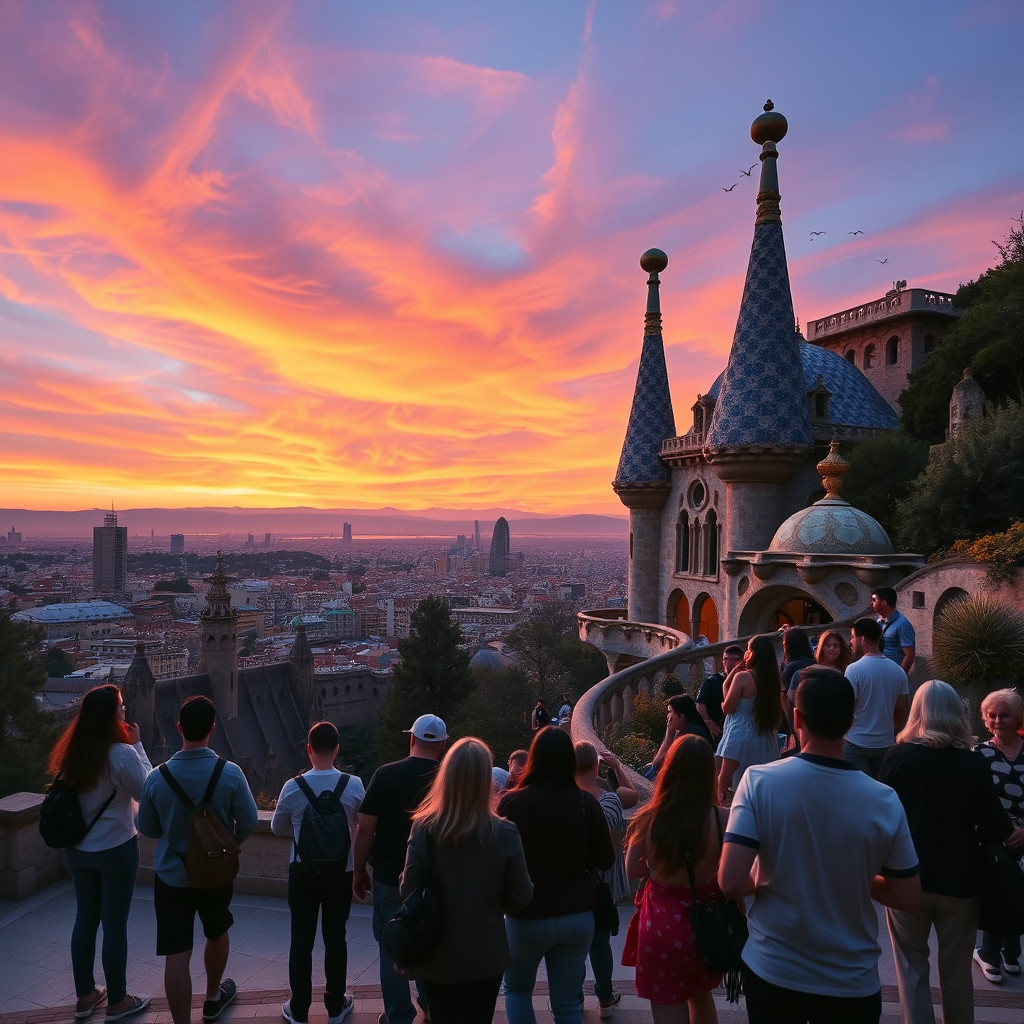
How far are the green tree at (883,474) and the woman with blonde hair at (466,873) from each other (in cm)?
1404

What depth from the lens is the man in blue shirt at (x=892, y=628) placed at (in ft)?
19.0

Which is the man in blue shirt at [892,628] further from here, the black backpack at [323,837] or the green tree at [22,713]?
the green tree at [22,713]

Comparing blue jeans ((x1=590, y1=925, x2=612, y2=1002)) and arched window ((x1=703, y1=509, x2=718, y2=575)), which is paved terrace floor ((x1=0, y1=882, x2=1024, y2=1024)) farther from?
arched window ((x1=703, y1=509, x2=718, y2=575))

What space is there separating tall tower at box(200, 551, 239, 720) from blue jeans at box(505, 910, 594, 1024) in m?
49.3

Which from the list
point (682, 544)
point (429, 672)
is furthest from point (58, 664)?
point (682, 544)

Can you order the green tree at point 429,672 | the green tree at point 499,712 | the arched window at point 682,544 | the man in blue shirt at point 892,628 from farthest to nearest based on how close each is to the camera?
the green tree at point 429,672 < the green tree at point 499,712 < the arched window at point 682,544 < the man in blue shirt at point 892,628

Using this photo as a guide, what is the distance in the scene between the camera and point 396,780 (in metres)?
3.29

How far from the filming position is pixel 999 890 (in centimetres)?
286

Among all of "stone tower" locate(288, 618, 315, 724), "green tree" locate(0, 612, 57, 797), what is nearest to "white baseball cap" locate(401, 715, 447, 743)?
"green tree" locate(0, 612, 57, 797)

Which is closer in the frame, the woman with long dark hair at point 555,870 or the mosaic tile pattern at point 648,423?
the woman with long dark hair at point 555,870

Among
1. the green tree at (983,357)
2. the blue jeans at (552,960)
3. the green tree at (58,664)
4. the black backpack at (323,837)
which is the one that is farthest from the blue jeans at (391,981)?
the green tree at (58,664)

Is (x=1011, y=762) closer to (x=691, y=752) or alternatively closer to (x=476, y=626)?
(x=691, y=752)

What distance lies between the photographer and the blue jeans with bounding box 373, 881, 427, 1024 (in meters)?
3.31

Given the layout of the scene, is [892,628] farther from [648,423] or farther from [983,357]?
[648,423]
